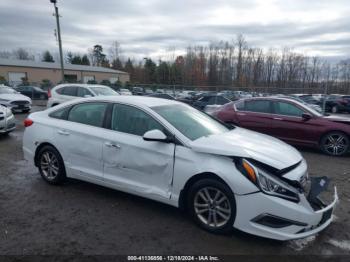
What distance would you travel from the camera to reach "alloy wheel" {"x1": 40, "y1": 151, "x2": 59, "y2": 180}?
4.72m

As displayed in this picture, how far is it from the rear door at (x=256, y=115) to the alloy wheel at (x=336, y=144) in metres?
1.47

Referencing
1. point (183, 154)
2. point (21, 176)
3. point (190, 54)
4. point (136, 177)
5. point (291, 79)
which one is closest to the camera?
point (183, 154)

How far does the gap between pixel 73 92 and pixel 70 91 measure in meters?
0.21

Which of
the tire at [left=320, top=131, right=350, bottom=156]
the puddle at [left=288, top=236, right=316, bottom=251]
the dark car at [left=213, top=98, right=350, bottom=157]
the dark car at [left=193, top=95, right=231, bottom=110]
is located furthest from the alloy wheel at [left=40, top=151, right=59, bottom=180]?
the dark car at [left=193, top=95, right=231, bottom=110]

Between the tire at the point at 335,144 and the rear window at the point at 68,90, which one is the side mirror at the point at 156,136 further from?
the rear window at the point at 68,90

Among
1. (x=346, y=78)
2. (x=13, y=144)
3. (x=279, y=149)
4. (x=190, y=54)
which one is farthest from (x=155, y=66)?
(x=279, y=149)

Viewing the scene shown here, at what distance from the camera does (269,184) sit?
3.02 meters

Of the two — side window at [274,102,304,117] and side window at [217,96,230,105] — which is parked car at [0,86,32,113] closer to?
side window at [217,96,230,105]

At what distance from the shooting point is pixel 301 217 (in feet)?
9.58

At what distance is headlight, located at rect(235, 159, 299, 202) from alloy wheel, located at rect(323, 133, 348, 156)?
5164 millimetres

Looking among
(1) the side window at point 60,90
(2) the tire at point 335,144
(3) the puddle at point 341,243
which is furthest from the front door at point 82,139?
(1) the side window at point 60,90

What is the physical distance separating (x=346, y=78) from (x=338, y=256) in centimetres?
4574

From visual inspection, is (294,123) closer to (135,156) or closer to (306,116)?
(306,116)

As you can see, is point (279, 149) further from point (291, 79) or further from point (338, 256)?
point (291, 79)
